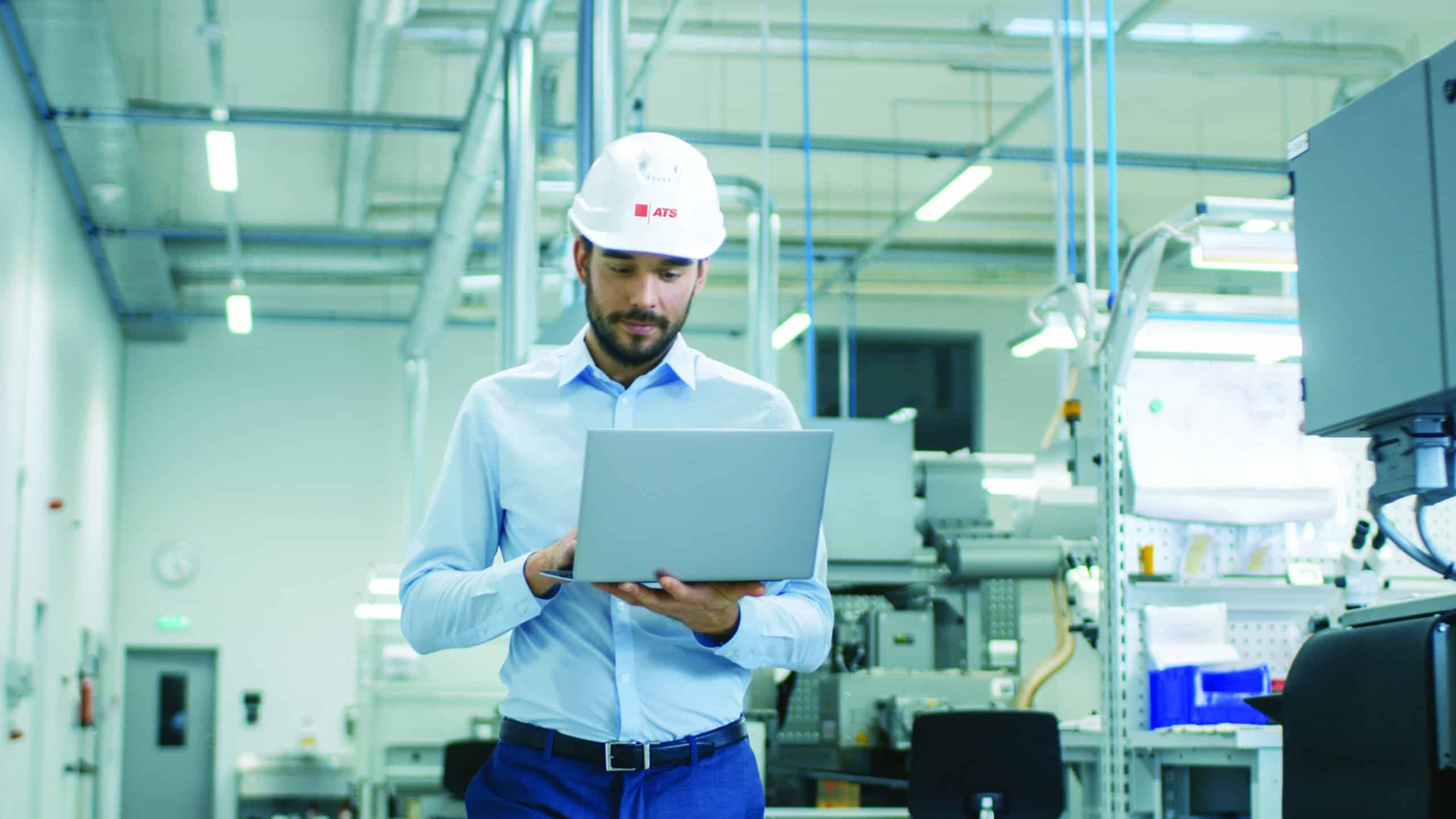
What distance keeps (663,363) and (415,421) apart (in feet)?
31.8

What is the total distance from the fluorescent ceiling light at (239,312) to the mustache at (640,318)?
7.88 metres

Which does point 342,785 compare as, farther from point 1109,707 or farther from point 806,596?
point 806,596

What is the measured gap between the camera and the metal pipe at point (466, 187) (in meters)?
6.72

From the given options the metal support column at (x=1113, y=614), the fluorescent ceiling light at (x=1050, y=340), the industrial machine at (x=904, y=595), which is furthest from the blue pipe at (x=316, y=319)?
the metal support column at (x=1113, y=614)

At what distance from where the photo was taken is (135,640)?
11664 mm

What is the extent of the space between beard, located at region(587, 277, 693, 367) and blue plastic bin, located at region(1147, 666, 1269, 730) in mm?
2388

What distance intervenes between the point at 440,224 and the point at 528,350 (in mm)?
4010

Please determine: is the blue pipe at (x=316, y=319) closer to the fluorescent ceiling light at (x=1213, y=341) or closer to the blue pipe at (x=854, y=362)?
the blue pipe at (x=854, y=362)

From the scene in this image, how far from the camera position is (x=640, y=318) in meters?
1.72

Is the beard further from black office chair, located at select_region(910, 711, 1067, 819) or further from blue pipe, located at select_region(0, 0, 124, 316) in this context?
blue pipe, located at select_region(0, 0, 124, 316)

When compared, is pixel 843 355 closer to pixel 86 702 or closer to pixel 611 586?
pixel 86 702

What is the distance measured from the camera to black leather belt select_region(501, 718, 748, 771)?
1610 mm

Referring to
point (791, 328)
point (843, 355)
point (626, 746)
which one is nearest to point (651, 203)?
point (626, 746)

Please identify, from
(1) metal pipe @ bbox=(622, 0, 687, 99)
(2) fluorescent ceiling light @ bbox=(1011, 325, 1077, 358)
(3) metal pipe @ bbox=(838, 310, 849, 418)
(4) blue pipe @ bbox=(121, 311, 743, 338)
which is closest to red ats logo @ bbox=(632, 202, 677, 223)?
(2) fluorescent ceiling light @ bbox=(1011, 325, 1077, 358)
